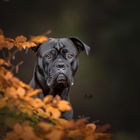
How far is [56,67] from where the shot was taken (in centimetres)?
883

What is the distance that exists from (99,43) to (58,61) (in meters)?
14.6

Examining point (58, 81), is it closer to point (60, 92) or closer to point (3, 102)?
point (60, 92)

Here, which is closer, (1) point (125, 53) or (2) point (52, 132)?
(2) point (52, 132)

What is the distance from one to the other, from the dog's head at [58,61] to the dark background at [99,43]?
38.2 feet

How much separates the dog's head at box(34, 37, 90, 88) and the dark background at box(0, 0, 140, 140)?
1165 cm

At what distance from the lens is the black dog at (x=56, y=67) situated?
8.83m

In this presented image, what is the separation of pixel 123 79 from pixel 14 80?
58.9 feet

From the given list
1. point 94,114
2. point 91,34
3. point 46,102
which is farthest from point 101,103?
point 46,102

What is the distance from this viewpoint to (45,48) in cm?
908

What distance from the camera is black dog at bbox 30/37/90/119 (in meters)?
8.83

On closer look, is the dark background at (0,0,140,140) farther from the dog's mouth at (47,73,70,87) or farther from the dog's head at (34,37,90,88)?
the dog's mouth at (47,73,70,87)

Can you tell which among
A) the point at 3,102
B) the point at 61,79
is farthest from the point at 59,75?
the point at 3,102

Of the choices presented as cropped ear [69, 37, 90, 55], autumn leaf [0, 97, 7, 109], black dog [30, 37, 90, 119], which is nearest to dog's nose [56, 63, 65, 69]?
black dog [30, 37, 90, 119]

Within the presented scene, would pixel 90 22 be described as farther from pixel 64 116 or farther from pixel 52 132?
pixel 52 132
